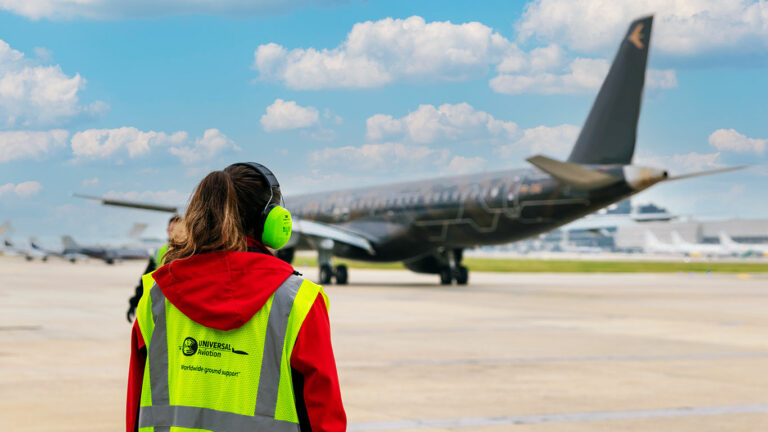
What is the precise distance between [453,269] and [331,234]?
524cm

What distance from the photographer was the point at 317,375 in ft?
9.21

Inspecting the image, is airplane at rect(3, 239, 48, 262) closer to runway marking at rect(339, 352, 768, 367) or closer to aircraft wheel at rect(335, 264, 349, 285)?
aircraft wheel at rect(335, 264, 349, 285)

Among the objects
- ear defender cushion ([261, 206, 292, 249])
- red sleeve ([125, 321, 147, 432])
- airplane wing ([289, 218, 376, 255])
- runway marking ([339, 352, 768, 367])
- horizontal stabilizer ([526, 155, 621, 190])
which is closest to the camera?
ear defender cushion ([261, 206, 292, 249])

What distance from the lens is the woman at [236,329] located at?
2.83 m

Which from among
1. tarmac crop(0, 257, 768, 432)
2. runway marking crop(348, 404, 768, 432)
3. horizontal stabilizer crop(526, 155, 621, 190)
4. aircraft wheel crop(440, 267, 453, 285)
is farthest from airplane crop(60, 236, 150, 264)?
runway marking crop(348, 404, 768, 432)

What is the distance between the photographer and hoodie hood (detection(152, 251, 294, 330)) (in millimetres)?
2820

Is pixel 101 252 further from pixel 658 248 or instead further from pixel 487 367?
pixel 658 248

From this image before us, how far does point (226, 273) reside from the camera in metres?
2.85

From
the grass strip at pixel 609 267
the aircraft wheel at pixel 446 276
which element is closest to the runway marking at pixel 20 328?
the aircraft wheel at pixel 446 276

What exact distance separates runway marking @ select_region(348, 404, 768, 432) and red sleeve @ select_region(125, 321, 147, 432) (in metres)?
4.34

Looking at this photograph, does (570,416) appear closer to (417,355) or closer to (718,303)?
(417,355)

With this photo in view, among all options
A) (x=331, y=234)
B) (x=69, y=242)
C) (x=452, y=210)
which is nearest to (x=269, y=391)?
(x=452, y=210)

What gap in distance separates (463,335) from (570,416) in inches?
291

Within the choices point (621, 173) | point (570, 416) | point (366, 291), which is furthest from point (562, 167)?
point (570, 416)
